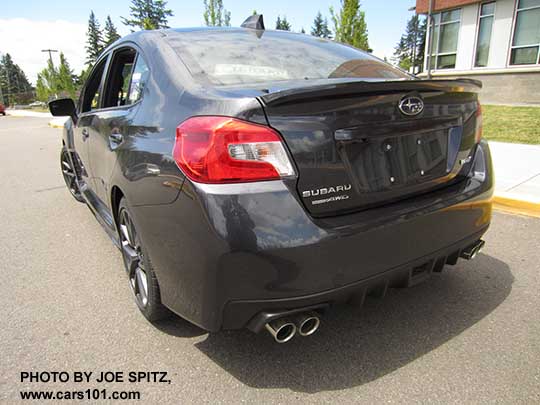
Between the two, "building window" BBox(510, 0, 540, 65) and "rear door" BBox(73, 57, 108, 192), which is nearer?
"rear door" BBox(73, 57, 108, 192)

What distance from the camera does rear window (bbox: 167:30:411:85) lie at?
213cm

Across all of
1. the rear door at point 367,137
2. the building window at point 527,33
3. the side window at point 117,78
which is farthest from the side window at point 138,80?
the building window at point 527,33

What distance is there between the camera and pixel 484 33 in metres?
15.3

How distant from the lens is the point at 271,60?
235 centimetres

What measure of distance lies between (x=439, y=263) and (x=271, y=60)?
1.42 metres

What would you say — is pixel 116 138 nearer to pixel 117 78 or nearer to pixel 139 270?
pixel 139 270

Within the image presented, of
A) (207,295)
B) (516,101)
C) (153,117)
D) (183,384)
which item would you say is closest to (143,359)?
(183,384)

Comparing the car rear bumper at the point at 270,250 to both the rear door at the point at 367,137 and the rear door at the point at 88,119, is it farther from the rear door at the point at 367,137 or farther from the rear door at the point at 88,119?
the rear door at the point at 88,119

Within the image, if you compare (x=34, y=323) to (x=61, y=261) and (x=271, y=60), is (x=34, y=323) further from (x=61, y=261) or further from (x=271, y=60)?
(x=271, y=60)

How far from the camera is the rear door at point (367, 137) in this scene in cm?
167

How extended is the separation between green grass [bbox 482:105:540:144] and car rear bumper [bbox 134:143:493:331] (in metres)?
7.39

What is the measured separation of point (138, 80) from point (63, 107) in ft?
5.73

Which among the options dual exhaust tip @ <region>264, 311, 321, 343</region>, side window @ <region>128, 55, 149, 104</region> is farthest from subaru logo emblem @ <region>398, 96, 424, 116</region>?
side window @ <region>128, 55, 149, 104</region>

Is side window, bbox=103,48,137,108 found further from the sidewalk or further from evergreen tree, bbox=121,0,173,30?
evergreen tree, bbox=121,0,173,30
